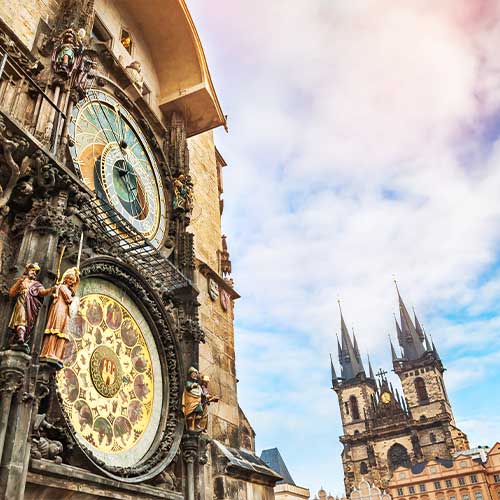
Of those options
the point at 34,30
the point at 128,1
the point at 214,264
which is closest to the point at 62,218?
the point at 34,30

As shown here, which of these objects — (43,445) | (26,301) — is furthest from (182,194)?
(43,445)

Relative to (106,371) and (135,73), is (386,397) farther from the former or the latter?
(106,371)

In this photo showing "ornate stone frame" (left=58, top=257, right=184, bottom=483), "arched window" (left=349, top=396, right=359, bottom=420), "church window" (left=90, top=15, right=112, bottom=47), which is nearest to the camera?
"ornate stone frame" (left=58, top=257, right=184, bottom=483)

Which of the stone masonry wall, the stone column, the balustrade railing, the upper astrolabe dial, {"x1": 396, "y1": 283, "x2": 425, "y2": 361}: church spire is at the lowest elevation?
the stone column

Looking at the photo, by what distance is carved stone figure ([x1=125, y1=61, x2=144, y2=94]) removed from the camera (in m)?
8.69

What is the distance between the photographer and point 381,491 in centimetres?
6281

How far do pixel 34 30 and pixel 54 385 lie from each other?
483 centimetres

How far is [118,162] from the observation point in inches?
294

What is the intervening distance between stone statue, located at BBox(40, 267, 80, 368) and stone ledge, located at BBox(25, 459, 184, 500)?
2.82 feet

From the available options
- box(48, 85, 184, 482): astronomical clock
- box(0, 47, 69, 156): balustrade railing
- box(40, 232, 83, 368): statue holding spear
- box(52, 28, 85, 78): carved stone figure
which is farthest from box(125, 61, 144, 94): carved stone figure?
box(40, 232, 83, 368): statue holding spear

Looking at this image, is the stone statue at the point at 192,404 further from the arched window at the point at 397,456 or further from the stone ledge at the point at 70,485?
the arched window at the point at 397,456

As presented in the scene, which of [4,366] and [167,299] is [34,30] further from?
[4,366]

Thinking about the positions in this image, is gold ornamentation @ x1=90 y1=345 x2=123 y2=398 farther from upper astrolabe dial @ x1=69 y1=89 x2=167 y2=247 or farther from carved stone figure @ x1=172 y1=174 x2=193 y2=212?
carved stone figure @ x1=172 y1=174 x2=193 y2=212

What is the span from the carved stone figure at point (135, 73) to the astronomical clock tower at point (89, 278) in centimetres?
5
